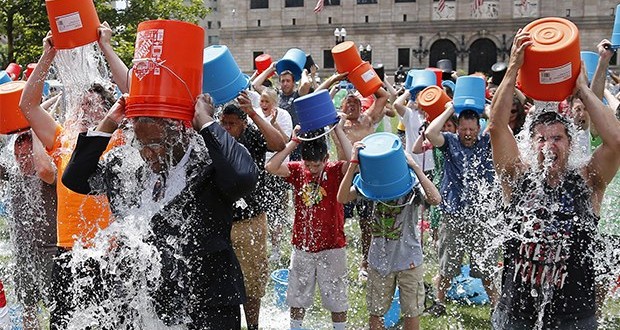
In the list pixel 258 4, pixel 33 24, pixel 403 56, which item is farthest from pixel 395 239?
pixel 258 4

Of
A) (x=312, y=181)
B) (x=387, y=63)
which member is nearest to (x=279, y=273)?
(x=312, y=181)

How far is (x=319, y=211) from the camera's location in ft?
14.7

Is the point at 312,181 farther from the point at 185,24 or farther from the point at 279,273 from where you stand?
the point at 185,24

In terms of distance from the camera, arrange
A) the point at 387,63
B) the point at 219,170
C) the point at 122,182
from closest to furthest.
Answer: the point at 219,170 < the point at 122,182 < the point at 387,63

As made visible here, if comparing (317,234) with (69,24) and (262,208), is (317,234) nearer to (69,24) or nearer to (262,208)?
(262,208)

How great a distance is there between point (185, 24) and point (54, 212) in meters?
2.08

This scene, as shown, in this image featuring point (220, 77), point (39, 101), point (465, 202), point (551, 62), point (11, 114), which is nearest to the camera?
point (551, 62)

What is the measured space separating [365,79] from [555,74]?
326 centimetres

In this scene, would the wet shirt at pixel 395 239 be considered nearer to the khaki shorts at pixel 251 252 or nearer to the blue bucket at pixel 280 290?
the khaki shorts at pixel 251 252

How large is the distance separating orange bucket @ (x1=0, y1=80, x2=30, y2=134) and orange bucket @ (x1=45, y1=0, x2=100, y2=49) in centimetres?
82

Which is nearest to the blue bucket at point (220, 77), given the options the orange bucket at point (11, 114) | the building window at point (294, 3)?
the orange bucket at point (11, 114)

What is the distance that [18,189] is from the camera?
4.18 m

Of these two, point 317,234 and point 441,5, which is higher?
point 317,234

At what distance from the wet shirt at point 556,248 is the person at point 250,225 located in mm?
1842
